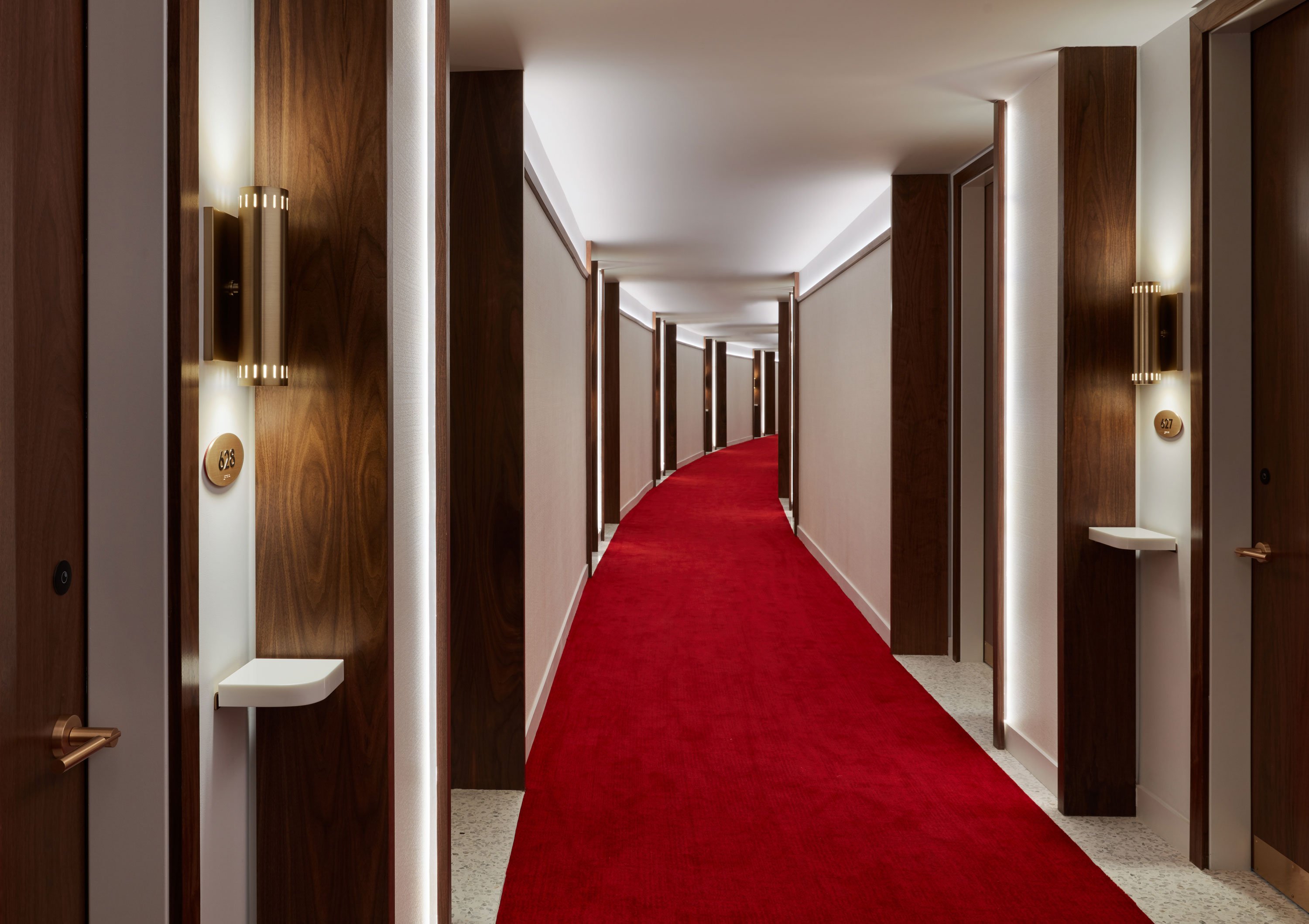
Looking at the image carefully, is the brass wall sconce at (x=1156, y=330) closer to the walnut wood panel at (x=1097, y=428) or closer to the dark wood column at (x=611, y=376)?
the walnut wood panel at (x=1097, y=428)

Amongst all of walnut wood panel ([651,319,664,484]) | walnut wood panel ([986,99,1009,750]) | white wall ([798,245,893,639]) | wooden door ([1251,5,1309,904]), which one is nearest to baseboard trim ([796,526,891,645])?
white wall ([798,245,893,639])

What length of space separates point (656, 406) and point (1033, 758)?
1043cm

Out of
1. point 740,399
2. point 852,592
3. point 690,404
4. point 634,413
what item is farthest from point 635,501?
point 740,399

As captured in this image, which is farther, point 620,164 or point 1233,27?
point 620,164

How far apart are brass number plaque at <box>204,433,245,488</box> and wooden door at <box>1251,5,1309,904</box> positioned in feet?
9.46

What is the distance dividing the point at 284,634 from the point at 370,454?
41 cm

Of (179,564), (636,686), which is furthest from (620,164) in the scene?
(179,564)

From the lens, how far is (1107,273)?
10.1ft

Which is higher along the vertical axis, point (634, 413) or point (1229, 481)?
point (634, 413)

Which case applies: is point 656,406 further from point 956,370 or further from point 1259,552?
point 1259,552

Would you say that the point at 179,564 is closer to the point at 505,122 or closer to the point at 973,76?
the point at 505,122

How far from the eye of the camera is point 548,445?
4.52 meters

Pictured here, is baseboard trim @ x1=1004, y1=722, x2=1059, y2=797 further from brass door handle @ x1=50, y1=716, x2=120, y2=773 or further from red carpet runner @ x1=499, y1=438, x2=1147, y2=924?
brass door handle @ x1=50, y1=716, x2=120, y2=773

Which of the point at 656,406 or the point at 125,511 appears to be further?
the point at 656,406
